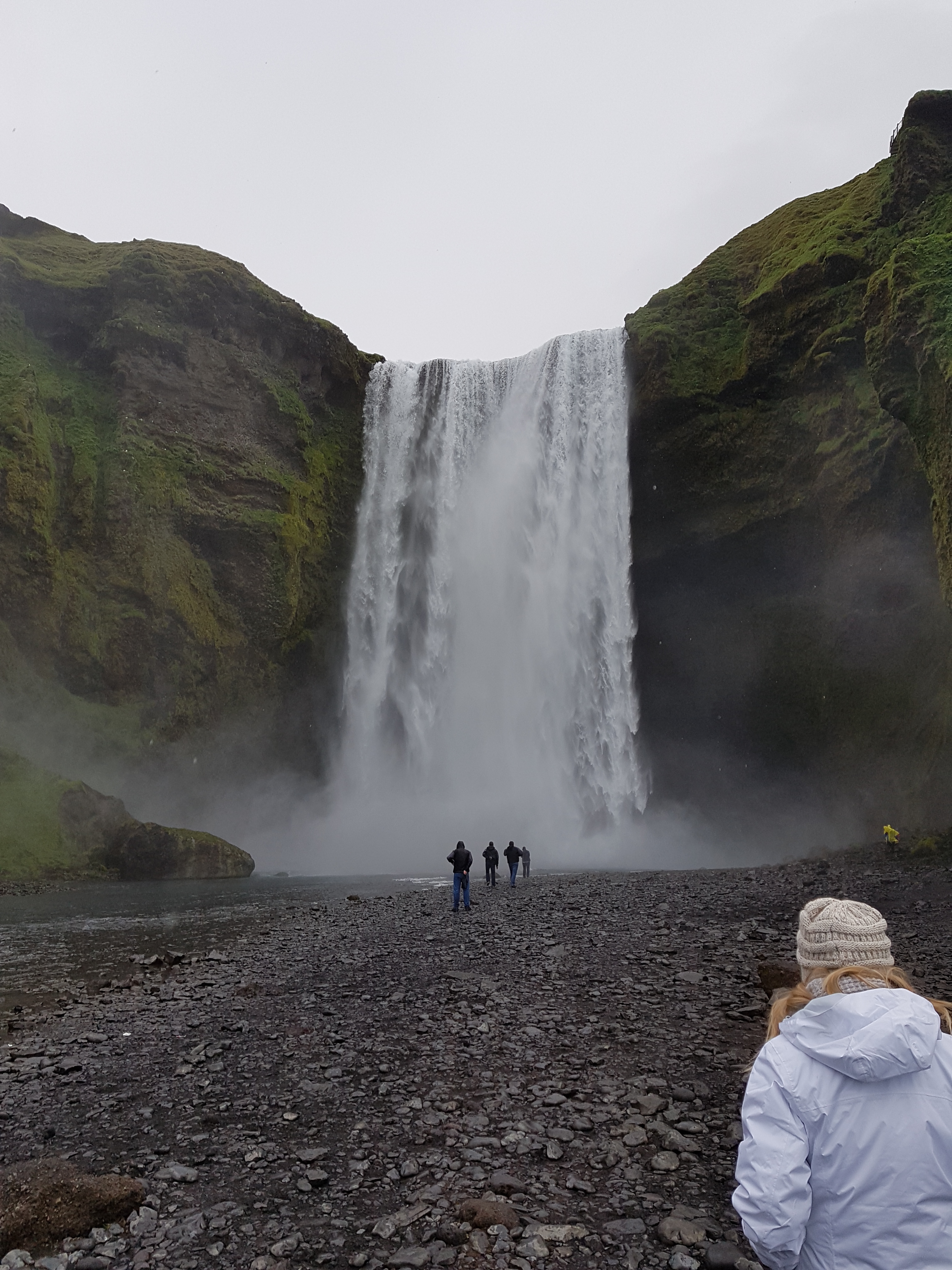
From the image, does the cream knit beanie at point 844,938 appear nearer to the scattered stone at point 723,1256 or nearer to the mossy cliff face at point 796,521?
the scattered stone at point 723,1256

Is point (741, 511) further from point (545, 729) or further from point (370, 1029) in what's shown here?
point (370, 1029)

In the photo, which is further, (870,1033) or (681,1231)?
(681,1231)

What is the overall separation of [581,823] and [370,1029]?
2721 cm

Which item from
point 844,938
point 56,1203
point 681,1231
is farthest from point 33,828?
point 844,938

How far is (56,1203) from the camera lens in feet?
14.5

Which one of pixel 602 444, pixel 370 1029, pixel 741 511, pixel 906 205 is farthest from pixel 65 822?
pixel 906 205

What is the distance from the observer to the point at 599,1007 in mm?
8047

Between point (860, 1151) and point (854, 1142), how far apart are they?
25mm

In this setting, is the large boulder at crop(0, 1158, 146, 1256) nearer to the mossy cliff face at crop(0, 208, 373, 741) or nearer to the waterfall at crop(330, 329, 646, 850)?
the waterfall at crop(330, 329, 646, 850)

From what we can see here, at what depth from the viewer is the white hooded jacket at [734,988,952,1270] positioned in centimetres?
213

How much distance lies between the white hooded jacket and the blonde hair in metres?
0.17

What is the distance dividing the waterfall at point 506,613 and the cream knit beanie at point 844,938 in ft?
105

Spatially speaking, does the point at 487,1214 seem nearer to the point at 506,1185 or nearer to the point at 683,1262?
the point at 506,1185

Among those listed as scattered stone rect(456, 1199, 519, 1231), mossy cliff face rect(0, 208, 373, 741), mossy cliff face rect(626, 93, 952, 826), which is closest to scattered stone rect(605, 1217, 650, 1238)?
scattered stone rect(456, 1199, 519, 1231)
